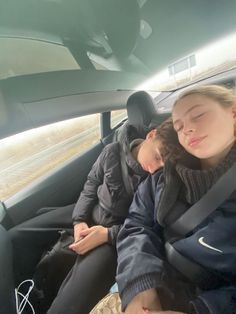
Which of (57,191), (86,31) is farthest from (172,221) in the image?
(57,191)

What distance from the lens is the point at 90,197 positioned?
1.39m

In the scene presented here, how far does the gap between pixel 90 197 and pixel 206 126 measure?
0.81m

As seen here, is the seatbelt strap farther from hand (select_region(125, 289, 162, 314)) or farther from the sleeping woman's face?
hand (select_region(125, 289, 162, 314))

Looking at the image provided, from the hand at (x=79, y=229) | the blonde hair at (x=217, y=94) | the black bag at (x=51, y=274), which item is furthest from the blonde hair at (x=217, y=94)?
the black bag at (x=51, y=274)

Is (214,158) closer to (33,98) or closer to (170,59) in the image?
(170,59)

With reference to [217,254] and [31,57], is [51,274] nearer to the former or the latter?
[217,254]

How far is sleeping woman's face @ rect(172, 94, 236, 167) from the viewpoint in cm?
76

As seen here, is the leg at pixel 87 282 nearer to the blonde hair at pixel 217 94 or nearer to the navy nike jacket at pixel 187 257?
the navy nike jacket at pixel 187 257

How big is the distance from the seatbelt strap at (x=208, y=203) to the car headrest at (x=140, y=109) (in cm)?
56

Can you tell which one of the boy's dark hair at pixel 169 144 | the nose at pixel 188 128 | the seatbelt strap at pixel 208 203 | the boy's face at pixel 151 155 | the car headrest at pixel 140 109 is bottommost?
the seatbelt strap at pixel 208 203

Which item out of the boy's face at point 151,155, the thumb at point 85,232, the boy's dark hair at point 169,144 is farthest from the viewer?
the thumb at point 85,232

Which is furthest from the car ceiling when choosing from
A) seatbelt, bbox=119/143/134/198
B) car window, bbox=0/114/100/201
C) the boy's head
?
car window, bbox=0/114/100/201

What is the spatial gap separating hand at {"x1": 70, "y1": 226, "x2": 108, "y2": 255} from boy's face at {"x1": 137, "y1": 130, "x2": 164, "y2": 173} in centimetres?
34

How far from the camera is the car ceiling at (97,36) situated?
0.55 m
